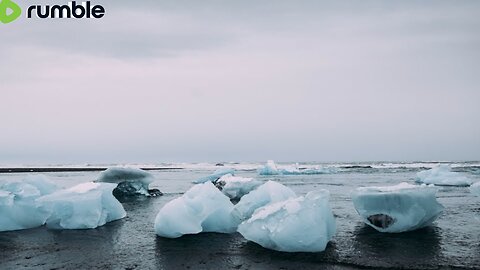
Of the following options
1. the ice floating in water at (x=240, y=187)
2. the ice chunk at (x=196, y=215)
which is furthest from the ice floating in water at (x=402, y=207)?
the ice floating in water at (x=240, y=187)

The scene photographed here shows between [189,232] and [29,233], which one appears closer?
[189,232]

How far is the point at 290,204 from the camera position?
5.18 meters

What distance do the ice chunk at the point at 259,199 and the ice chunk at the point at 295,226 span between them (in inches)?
40.0

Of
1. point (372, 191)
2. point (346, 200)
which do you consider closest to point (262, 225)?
point (372, 191)

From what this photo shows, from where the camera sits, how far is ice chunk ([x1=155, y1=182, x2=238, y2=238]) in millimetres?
5816

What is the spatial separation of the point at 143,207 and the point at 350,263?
6.54 meters

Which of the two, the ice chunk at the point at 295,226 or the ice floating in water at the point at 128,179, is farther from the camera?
the ice floating in water at the point at 128,179

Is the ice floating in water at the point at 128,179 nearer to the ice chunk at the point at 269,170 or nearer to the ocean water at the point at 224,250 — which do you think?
the ocean water at the point at 224,250

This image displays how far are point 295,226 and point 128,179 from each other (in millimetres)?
8479

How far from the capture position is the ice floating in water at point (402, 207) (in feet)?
19.3

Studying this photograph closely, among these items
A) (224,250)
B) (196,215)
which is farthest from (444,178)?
(224,250)

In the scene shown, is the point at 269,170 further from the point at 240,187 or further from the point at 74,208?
the point at 74,208

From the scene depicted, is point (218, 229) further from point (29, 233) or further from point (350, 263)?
point (29, 233)

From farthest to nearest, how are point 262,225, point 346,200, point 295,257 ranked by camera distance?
point 346,200 → point 262,225 → point 295,257
